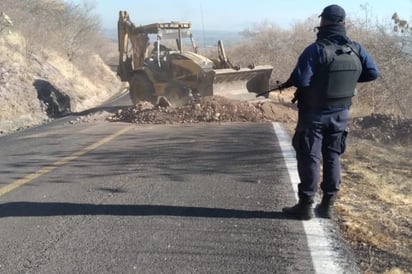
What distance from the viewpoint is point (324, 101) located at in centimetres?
505

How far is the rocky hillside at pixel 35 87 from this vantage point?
20.0 meters

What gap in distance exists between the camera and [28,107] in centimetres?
2097

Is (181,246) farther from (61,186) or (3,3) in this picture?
(3,3)

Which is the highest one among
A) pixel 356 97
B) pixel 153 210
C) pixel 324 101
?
pixel 324 101

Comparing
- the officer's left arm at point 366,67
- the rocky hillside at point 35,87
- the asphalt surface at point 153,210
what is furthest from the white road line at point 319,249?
the rocky hillside at point 35,87

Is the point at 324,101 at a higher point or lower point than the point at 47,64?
higher

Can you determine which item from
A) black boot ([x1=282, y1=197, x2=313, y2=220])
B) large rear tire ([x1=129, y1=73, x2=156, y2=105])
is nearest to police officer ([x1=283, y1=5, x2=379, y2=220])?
black boot ([x1=282, y1=197, x2=313, y2=220])

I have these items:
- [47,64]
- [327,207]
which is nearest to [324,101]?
[327,207]

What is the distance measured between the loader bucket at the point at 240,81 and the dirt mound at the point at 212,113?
164 centimetres

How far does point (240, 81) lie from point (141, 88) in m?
3.74

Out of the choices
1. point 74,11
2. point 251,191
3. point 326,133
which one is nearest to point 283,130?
point 251,191

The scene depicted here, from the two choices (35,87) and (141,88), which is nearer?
(141,88)

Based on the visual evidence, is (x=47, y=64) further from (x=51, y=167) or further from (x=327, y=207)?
(x=327, y=207)

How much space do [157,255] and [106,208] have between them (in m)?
1.52
